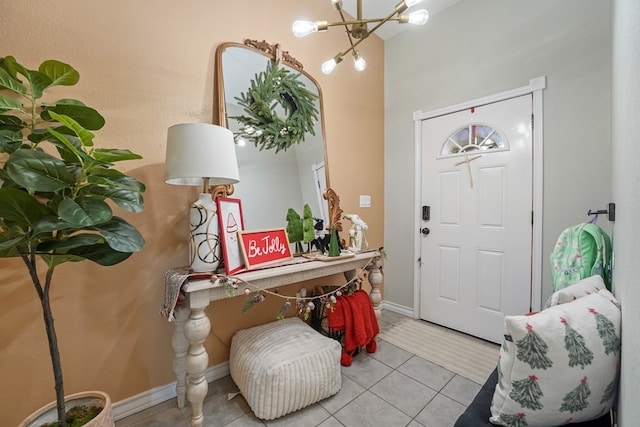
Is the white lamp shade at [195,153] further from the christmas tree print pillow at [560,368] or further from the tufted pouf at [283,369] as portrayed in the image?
the christmas tree print pillow at [560,368]

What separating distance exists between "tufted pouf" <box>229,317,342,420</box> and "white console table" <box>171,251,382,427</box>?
26 centimetres

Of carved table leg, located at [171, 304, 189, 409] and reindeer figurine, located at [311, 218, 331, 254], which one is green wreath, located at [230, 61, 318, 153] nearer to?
reindeer figurine, located at [311, 218, 331, 254]

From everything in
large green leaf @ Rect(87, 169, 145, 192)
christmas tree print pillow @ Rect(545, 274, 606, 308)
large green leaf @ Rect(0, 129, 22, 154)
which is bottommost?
christmas tree print pillow @ Rect(545, 274, 606, 308)

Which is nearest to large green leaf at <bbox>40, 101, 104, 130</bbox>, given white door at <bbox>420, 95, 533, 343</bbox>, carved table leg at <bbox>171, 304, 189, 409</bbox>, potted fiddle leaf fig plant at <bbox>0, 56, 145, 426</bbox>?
potted fiddle leaf fig plant at <bbox>0, 56, 145, 426</bbox>

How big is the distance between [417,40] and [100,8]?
2.60 metres

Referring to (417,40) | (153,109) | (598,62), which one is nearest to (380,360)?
(153,109)

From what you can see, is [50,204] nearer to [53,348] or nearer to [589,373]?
[53,348]

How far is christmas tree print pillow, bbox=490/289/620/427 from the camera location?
762 mm

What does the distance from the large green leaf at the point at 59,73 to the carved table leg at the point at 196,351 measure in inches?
41.6

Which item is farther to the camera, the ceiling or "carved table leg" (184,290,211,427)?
the ceiling

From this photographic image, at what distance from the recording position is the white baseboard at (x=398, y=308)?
2.73 meters

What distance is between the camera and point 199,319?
4.12 feet

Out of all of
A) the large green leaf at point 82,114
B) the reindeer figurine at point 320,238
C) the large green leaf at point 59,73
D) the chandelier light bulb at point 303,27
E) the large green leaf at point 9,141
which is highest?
the chandelier light bulb at point 303,27

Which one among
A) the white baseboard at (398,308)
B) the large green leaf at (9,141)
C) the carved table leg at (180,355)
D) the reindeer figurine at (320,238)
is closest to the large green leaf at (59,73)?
the large green leaf at (9,141)
